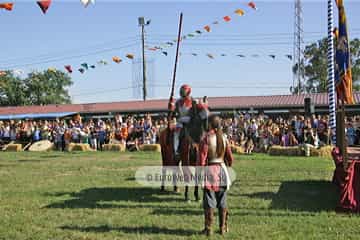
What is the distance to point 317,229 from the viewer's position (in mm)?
5887

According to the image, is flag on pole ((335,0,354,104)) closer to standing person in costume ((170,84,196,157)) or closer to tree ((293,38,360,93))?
standing person in costume ((170,84,196,157))

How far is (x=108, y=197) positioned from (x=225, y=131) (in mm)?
10701

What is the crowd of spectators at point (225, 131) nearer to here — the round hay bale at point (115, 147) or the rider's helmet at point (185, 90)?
the round hay bale at point (115, 147)

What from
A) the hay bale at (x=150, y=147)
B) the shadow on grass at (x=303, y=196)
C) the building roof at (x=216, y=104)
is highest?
the building roof at (x=216, y=104)

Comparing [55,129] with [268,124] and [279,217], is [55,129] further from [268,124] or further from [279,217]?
[279,217]

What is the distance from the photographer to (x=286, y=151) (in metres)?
16.9

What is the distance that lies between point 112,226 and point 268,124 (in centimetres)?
1466

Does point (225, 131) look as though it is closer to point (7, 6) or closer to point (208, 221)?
point (7, 6)

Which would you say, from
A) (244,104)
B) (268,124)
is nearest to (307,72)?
(244,104)

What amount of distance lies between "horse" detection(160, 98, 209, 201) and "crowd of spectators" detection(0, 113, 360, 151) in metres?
9.71

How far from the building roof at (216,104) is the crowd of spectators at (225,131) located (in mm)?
8586

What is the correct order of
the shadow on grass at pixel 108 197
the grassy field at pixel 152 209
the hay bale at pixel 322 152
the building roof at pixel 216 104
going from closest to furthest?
the grassy field at pixel 152 209
the shadow on grass at pixel 108 197
the hay bale at pixel 322 152
the building roof at pixel 216 104

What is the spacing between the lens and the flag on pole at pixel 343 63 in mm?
8133

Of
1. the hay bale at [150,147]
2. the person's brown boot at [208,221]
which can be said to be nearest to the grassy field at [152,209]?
the person's brown boot at [208,221]
